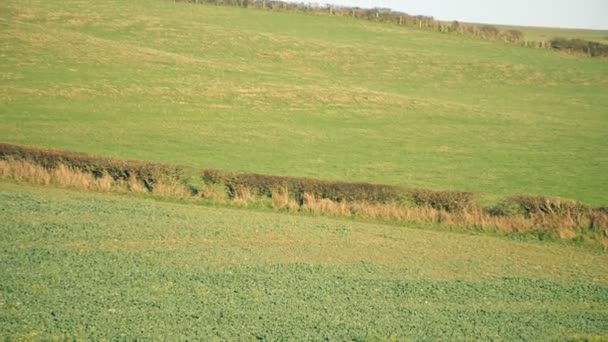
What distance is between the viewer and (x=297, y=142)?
107 feet

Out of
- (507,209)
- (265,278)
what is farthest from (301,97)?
(265,278)

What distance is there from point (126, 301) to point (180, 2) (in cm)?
5509

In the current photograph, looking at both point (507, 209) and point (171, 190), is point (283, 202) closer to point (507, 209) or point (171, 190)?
point (171, 190)

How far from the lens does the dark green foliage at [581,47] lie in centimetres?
6367

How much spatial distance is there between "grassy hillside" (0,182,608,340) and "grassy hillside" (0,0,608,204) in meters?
8.49

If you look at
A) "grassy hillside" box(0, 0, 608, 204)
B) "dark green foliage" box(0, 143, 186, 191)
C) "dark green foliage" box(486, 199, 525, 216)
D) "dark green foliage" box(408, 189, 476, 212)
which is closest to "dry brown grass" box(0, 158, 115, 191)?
"dark green foliage" box(0, 143, 186, 191)

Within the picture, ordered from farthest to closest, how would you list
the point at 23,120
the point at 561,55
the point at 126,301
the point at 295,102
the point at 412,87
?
1. the point at 561,55
2. the point at 412,87
3. the point at 295,102
4. the point at 23,120
5. the point at 126,301

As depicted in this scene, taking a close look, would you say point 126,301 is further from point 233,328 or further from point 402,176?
point 402,176

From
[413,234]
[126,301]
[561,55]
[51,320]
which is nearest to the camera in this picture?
[51,320]

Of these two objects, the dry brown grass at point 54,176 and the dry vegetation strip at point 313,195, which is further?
the dry brown grass at point 54,176

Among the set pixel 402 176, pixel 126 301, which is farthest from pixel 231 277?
pixel 402 176

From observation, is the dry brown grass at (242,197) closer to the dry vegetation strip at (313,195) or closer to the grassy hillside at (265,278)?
the dry vegetation strip at (313,195)

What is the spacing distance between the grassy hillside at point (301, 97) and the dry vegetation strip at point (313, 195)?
15.3 feet

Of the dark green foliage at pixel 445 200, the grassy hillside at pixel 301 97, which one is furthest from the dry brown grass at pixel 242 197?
the grassy hillside at pixel 301 97
